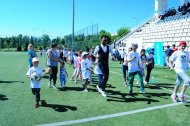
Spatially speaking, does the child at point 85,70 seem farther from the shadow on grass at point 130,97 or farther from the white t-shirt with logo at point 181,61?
the white t-shirt with logo at point 181,61

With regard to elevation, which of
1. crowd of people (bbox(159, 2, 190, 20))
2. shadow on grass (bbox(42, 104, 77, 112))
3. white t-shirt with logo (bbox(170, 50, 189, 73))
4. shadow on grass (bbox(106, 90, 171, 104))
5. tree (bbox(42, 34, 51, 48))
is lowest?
shadow on grass (bbox(42, 104, 77, 112))

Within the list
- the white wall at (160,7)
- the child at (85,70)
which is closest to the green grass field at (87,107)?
the child at (85,70)

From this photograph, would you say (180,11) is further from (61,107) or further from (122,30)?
(122,30)

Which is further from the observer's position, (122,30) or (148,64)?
(122,30)

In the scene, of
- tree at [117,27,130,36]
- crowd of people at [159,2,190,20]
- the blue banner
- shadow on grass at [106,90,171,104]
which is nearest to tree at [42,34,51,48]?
tree at [117,27,130,36]

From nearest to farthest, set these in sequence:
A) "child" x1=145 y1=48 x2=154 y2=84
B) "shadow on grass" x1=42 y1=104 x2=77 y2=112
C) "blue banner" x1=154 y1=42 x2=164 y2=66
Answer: "shadow on grass" x1=42 y1=104 x2=77 y2=112 < "child" x1=145 y1=48 x2=154 y2=84 < "blue banner" x1=154 y1=42 x2=164 y2=66

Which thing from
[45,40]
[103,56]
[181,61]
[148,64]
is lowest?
[148,64]

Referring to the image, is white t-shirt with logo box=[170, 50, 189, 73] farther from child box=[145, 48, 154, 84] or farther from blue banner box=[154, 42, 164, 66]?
blue banner box=[154, 42, 164, 66]

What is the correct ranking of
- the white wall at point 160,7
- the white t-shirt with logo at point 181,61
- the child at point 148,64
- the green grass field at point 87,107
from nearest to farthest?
the green grass field at point 87,107, the white t-shirt with logo at point 181,61, the child at point 148,64, the white wall at point 160,7

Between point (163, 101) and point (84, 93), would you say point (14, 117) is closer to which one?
point (84, 93)

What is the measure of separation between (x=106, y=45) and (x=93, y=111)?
9.14ft

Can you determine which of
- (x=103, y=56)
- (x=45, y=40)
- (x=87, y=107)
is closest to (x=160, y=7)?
(x=103, y=56)

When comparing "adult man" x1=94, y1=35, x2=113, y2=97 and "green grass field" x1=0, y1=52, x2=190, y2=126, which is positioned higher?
"adult man" x1=94, y1=35, x2=113, y2=97

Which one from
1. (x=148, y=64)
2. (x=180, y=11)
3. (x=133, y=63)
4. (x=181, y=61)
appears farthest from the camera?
(x=180, y=11)
